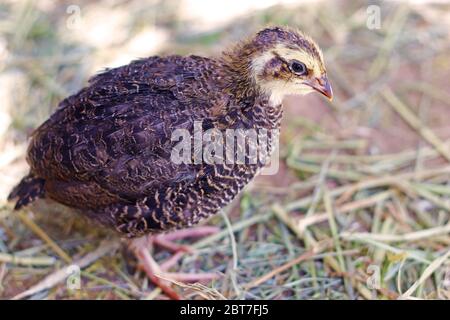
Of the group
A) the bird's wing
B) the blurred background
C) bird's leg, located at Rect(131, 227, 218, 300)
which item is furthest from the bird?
the blurred background

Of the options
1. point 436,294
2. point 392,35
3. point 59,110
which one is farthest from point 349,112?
point 59,110

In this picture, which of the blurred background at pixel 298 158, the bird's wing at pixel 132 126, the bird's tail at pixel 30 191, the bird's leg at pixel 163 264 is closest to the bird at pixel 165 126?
the bird's wing at pixel 132 126

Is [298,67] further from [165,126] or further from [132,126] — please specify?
[132,126]

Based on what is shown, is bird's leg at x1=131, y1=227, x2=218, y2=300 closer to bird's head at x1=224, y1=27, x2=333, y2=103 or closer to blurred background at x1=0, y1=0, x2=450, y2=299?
blurred background at x1=0, y1=0, x2=450, y2=299

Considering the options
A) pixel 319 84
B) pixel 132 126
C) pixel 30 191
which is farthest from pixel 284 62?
pixel 30 191

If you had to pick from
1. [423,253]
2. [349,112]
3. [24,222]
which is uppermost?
[349,112]

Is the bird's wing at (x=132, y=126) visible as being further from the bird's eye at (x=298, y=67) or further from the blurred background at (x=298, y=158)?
the blurred background at (x=298, y=158)

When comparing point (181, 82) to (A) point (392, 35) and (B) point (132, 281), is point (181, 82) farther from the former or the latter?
(A) point (392, 35)
